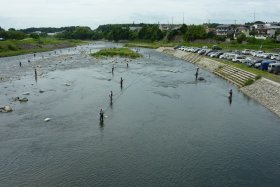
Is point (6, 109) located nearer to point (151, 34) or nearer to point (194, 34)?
point (194, 34)

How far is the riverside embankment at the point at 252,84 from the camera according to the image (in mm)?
40247

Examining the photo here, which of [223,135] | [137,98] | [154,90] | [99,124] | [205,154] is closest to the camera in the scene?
[205,154]

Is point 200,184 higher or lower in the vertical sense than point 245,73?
lower

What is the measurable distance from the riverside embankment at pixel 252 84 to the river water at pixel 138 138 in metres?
1.20

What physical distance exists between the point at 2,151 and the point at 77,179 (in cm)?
831

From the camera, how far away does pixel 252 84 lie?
4897 cm

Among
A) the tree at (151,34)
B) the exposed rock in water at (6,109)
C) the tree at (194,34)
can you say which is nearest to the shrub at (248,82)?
the exposed rock in water at (6,109)

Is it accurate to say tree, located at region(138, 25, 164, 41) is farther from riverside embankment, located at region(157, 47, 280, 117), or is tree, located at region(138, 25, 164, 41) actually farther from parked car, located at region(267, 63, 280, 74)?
parked car, located at region(267, 63, 280, 74)

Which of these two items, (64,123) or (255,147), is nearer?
(255,147)

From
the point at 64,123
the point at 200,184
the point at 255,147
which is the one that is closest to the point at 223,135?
the point at 255,147

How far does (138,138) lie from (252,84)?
2566 cm

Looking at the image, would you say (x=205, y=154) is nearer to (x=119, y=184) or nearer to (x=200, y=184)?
(x=200, y=184)

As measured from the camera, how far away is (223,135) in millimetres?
30938

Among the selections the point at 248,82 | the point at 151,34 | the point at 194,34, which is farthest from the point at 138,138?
the point at 151,34
